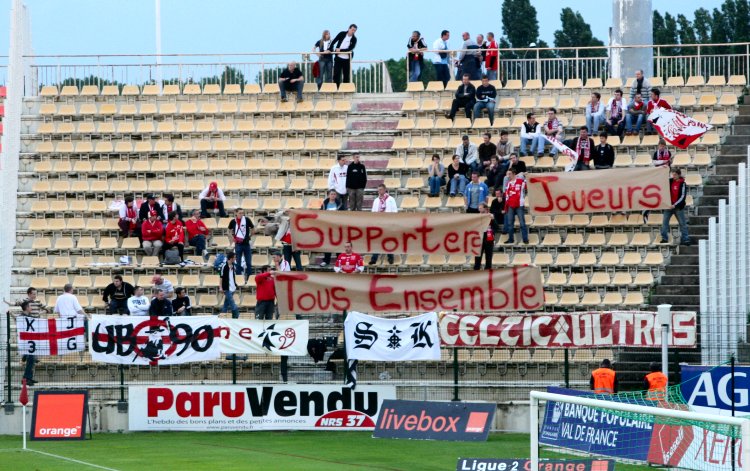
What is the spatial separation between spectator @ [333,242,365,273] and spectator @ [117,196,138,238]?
555cm

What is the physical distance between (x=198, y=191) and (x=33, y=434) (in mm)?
10464

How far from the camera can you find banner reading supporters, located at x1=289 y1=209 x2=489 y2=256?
28359mm

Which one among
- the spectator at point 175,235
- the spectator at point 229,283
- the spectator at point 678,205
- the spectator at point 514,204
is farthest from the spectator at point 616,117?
the spectator at point 175,235

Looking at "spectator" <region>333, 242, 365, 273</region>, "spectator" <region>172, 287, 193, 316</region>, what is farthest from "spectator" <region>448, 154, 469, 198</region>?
"spectator" <region>172, 287, 193, 316</region>

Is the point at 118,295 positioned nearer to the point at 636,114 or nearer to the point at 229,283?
the point at 229,283

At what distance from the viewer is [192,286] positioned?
99.9ft

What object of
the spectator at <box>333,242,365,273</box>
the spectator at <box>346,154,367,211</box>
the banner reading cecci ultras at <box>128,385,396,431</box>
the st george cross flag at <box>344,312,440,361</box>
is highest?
the spectator at <box>346,154,367,211</box>

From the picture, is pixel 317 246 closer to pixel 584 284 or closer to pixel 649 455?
pixel 584 284

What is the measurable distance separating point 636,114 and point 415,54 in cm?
656

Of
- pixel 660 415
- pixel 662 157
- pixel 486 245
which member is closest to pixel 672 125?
pixel 662 157

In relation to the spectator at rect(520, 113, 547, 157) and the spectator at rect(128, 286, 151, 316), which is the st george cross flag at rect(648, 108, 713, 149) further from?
the spectator at rect(128, 286, 151, 316)

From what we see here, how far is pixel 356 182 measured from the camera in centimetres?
3109

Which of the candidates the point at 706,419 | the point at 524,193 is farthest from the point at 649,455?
the point at 524,193

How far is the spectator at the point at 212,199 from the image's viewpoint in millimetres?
31994
